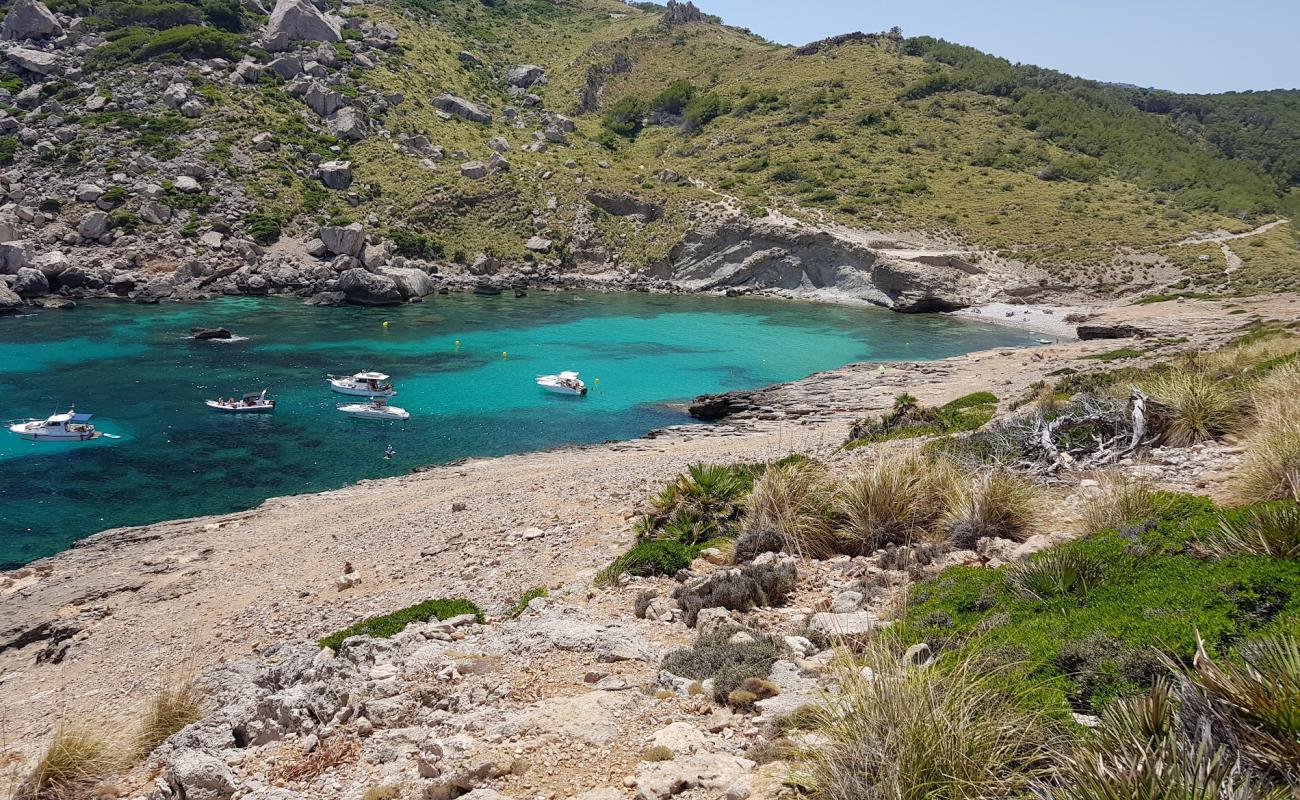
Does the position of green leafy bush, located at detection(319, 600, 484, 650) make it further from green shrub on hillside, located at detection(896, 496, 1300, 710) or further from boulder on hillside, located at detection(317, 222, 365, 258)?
boulder on hillside, located at detection(317, 222, 365, 258)

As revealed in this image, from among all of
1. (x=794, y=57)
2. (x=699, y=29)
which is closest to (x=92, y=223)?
(x=794, y=57)

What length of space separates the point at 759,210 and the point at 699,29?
84.9m

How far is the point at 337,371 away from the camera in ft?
139

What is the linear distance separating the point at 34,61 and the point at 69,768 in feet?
364

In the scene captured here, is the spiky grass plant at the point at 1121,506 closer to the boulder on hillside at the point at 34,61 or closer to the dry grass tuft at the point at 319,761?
the dry grass tuft at the point at 319,761

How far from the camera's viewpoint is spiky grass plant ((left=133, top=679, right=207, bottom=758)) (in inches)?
328

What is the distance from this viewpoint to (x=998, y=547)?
9.22 metres

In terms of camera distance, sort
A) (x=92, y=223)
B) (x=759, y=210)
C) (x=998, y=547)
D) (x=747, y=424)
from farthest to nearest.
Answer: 1. (x=759, y=210)
2. (x=92, y=223)
3. (x=747, y=424)
4. (x=998, y=547)

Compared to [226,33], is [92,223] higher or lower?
lower

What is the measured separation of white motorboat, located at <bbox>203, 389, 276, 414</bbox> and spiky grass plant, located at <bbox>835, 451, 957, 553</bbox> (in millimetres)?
31159

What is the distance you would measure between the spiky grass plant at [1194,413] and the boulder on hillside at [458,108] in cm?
10395

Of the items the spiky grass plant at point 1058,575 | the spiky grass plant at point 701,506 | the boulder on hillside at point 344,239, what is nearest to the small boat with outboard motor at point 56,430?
the spiky grass plant at point 701,506

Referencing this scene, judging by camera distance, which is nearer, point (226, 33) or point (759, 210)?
point (759, 210)

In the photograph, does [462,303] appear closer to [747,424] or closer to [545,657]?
[747,424]
